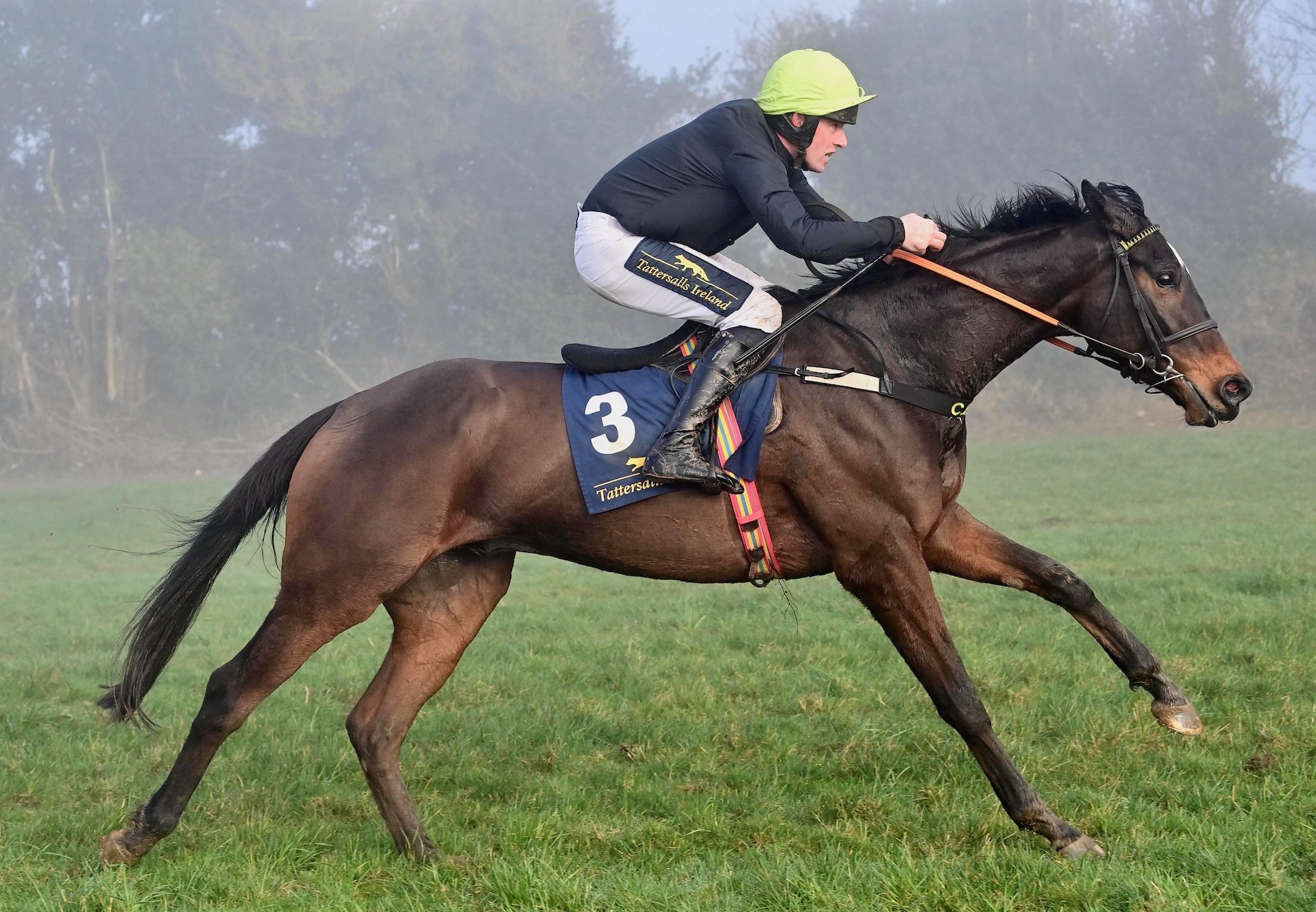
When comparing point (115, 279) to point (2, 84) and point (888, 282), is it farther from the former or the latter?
point (888, 282)

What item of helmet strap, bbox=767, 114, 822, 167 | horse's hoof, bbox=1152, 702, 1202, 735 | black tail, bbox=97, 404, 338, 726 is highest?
helmet strap, bbox=767, 114, 822, 167

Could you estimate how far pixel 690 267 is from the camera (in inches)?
193

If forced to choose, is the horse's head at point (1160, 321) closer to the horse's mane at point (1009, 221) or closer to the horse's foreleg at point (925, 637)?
the horse's mane at point (1009, 221)

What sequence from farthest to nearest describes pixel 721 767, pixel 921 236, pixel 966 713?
pixel 721 767 → pixel 921 236 → pixel 966 713

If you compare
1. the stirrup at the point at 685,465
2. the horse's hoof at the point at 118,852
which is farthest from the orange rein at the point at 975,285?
the horse's hoof at the point at 118,852

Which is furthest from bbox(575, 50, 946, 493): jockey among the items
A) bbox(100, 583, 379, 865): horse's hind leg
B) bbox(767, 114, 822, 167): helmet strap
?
bbox(100, 583, 379, 865): horse's hind leg

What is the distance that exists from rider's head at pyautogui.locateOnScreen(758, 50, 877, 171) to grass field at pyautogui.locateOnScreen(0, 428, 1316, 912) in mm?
2699

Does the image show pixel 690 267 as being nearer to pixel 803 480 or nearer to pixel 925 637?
pixel 803 480

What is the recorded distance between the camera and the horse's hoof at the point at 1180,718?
5.04 m

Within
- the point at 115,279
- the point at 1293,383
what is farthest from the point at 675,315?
the point at 115,279

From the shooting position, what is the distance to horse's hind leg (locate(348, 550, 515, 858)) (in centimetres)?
491

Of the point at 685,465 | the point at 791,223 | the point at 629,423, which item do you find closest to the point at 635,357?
the point at 629,423

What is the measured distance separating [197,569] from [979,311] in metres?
3.54

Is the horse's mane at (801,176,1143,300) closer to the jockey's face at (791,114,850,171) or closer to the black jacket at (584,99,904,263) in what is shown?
the black jacket at (584,99,904,263)
